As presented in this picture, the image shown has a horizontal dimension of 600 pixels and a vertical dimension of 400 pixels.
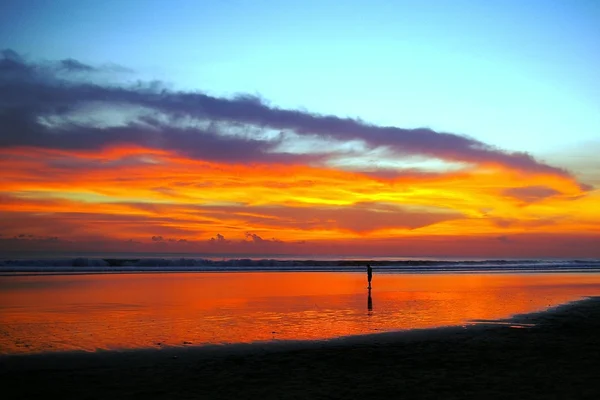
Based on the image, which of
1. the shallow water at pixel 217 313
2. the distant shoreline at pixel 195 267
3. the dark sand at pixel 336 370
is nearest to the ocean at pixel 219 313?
the shallow water at pixel 217 313

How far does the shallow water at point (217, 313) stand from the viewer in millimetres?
17875

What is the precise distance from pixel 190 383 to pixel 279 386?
2.05 m

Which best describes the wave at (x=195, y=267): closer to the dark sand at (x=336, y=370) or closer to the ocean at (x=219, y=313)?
the ocean at (x=219, y=313)

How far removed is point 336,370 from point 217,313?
1205cm

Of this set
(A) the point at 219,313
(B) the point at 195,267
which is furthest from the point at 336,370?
(B) the point at 195,267

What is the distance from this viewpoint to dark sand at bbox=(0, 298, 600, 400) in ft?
36.5

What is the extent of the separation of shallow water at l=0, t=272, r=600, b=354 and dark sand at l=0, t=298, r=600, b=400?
2075 millimetres

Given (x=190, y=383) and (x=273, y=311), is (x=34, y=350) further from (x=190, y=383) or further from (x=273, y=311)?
(x=273, y=311)

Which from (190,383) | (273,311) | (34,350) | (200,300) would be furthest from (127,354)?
(200,300)

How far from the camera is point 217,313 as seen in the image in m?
24.2

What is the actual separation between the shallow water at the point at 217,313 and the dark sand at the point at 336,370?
6.81 ft

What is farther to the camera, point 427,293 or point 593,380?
point 427,293

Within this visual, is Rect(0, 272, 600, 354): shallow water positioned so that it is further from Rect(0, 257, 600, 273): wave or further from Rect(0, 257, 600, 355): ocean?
Rect(0, 257, 600, 273): wave

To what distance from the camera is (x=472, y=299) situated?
31.9m
